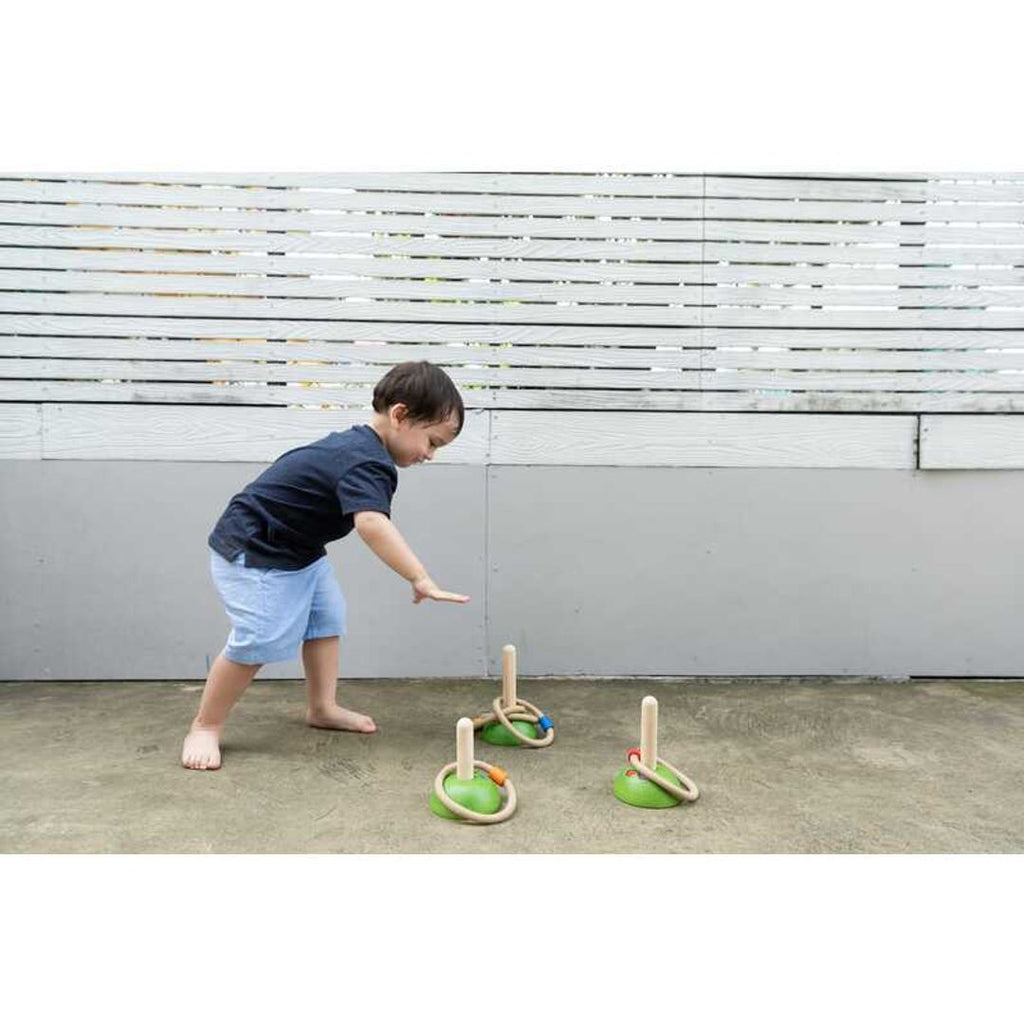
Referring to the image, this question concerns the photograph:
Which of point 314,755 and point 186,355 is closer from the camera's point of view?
point 314,755

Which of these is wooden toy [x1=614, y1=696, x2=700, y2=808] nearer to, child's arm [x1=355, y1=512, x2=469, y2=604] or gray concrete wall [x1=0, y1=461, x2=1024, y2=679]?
child's arm [x1=355, y1=512, x2=469, y2=604]

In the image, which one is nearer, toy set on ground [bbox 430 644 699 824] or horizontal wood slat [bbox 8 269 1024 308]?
toy set on ground [bbox 430 644 699 824]

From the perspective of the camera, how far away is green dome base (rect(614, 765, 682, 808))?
100 inches

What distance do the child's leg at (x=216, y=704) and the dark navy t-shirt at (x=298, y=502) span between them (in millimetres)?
348

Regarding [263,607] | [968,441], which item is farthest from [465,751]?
[968,441]

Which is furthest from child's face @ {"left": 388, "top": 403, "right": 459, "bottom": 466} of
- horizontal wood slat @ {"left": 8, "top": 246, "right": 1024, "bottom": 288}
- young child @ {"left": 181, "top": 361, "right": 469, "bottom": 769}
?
horizontal wood slat @ {"left": 8, "top": 246, "right": 1024, "bottom": 288}

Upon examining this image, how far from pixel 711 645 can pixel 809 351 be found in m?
1.37

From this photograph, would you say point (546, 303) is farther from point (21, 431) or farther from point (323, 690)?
point (21, 431)

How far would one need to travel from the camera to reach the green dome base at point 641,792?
2.54 m

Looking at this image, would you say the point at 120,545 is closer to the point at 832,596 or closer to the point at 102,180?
the point at 102,180

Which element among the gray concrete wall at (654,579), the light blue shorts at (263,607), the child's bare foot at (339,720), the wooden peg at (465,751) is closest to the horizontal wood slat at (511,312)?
the gray concrete wall at (654,579)

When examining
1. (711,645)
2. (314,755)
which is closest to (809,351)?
(711,645)

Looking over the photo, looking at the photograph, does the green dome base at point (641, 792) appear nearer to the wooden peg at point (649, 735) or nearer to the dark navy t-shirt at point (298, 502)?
the wooden peg at point (649, 735)

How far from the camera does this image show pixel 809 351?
13.0ft
